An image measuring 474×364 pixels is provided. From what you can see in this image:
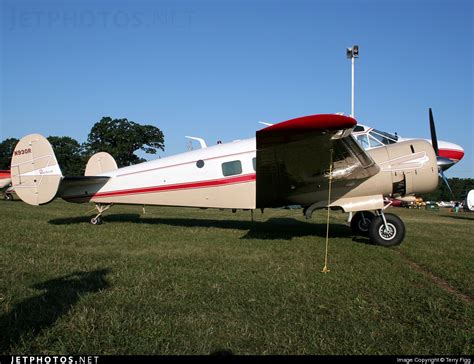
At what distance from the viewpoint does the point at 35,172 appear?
10344 millimetres

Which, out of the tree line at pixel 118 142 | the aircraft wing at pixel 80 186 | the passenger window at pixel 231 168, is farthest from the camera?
the tree line at pixel 118 142

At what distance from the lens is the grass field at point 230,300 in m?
2.90

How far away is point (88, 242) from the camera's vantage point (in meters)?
7.68

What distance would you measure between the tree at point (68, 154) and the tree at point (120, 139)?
3.72 metres

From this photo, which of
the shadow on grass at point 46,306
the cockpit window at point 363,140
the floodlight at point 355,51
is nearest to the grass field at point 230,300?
the shadow on grass at point 46,306

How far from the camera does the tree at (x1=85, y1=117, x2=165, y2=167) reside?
69250mm

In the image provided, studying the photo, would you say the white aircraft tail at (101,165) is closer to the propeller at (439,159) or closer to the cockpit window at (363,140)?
the cockpit window at (363,140)

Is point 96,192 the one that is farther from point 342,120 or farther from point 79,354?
point 79,354

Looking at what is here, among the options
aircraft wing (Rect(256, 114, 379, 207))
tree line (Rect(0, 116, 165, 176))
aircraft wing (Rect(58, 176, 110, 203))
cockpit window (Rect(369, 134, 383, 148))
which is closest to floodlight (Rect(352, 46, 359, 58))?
cockpit window (Rect(369, 134, 383, 148))

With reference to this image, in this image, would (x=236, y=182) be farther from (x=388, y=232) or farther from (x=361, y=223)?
(x=388, y=232)

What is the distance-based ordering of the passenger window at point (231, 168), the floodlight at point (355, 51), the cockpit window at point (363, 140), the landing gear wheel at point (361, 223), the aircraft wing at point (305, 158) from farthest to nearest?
the floodlight at point (355, 51), the landing gear wheel at point (361, 223), the passenger window at point (231, 168), the cockpit window at point (363, 140), the aircraft wing at point (305, 158)

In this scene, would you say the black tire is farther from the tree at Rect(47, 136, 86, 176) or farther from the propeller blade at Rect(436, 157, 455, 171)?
the tree at Rect(47, 136, 86, 176)

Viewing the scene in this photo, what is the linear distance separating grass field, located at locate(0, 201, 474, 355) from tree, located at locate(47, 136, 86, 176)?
220 ft

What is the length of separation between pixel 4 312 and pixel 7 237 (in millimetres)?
5264
